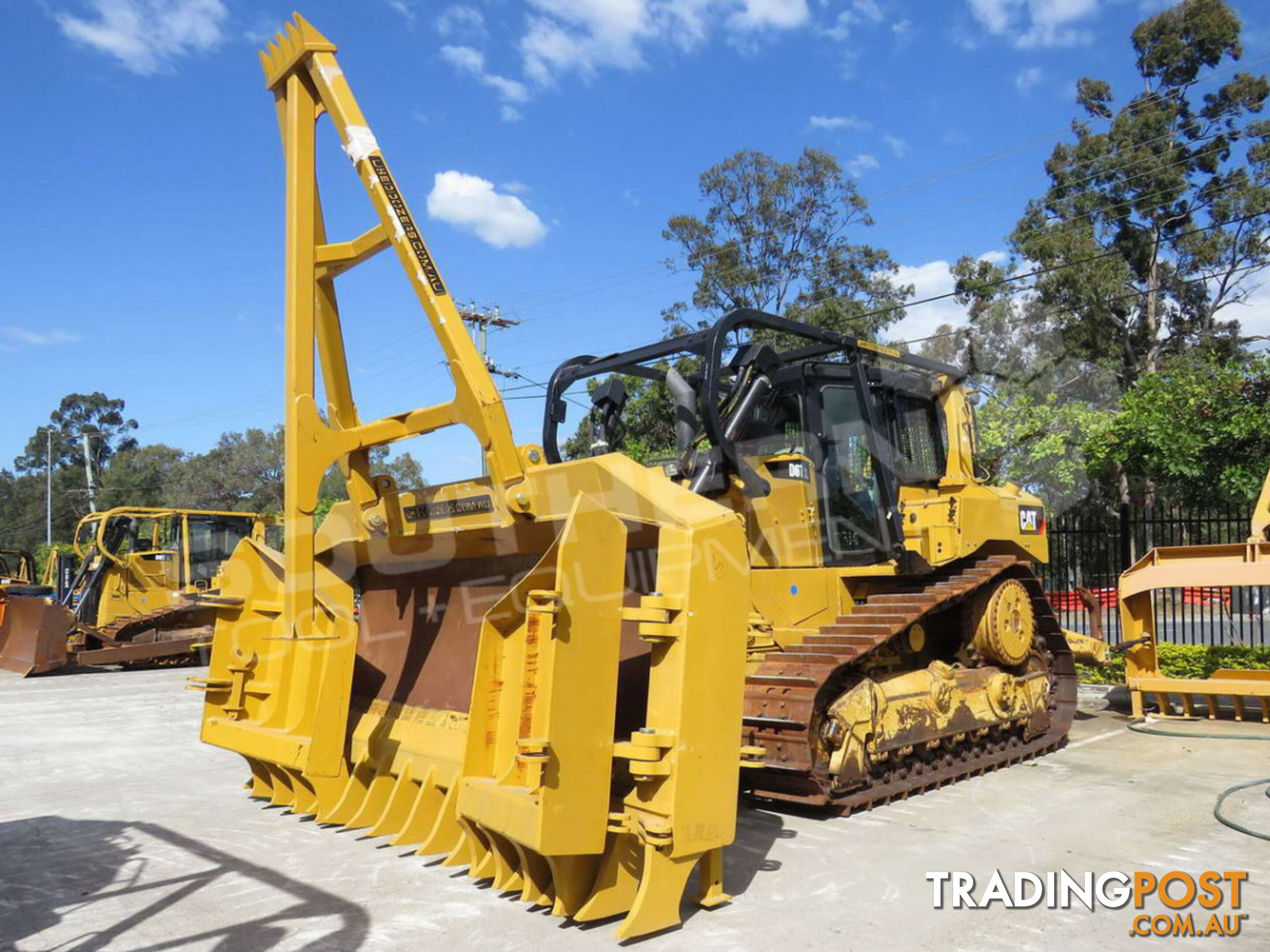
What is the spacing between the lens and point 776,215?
28.7 metres

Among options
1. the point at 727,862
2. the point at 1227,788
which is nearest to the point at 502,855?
the point at 727,862

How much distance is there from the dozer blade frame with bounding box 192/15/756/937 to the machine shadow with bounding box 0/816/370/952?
0.58 meters

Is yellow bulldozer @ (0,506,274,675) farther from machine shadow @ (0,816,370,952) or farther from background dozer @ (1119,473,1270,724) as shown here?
background dozer @ (1119,473,1270,724)

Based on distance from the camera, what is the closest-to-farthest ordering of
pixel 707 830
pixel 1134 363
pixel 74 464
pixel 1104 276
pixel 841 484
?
pixel 707 830 < pixel 841 484 < pixel 1104 276 < pixel 1134 363 < pixel 74 464

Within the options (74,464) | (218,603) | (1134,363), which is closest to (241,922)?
(218,603)

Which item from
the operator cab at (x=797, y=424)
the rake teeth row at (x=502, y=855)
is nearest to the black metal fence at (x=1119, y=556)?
the operator cab at (x=797, y=424)

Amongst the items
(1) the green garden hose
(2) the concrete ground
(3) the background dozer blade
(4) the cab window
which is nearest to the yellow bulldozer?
(3) the background dozer blade

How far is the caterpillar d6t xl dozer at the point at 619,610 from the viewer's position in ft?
12.5

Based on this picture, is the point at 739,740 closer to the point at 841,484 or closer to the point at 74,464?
the point at 841,484

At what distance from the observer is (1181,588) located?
A: 8.65m

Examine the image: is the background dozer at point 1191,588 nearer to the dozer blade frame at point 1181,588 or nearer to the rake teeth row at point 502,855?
the dozer blade frame at point 1181,588

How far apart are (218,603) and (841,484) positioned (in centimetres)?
387

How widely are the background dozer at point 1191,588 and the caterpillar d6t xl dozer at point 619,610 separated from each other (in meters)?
1.41

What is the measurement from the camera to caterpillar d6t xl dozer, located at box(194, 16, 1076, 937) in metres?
3.81
